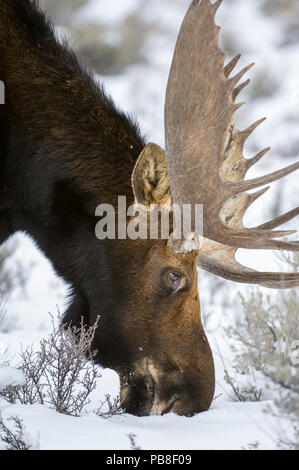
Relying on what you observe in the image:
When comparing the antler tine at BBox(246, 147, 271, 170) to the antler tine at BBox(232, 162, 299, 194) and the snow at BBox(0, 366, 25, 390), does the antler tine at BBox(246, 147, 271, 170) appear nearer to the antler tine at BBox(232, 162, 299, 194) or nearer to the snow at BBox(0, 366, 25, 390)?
the antler tine at BBox(232, 162, 299, 194)

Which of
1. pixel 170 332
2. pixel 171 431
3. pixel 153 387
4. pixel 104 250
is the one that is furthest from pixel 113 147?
pixel 171 431

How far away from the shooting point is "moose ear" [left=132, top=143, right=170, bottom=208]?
373cm

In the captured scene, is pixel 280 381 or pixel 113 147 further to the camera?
pixel 113 147

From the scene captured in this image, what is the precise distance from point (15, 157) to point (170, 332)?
1381mm

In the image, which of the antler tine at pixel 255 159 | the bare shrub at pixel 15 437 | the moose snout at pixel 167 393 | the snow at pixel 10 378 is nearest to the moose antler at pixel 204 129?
the antler tine at pixel 255 159

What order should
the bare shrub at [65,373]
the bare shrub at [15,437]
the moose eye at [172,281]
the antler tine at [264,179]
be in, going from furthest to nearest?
the moose eye at [172,281] → the bare shrub at [65,373] → the antler tine at [264,179] → the bare shrub at [15,437]

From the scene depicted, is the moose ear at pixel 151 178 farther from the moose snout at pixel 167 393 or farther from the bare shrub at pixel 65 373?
the moose snout at pixel 167 393

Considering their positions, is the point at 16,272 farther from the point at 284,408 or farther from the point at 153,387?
the point at 284,408

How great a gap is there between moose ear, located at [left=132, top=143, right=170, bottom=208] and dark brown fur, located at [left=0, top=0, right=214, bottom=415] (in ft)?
0.71

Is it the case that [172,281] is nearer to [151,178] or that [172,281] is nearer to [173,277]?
[173,277]

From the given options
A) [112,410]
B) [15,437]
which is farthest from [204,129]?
[15,437]

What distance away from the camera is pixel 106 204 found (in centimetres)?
406

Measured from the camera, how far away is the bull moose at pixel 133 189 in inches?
149

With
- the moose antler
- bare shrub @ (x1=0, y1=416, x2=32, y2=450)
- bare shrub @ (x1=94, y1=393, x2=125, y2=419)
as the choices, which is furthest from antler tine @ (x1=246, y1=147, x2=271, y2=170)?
bare shrub @ (x1=0, y1=416, x2=32, y2=450)
